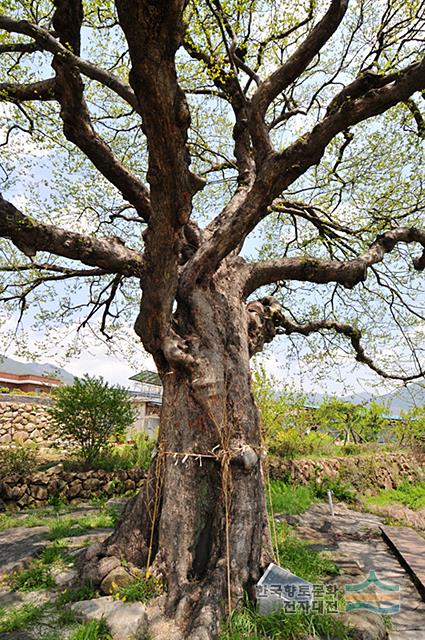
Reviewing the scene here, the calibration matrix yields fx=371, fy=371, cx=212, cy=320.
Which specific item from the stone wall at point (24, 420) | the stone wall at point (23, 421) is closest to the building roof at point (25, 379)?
the stone wall at point (24, 420)

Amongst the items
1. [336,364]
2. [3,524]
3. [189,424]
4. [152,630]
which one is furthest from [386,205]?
[3,524]

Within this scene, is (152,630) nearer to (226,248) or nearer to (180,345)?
(180,345)

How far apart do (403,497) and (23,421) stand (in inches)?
442

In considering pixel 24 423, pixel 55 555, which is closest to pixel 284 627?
pixel 55 555

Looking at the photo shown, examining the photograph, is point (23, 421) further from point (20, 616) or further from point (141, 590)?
point (141, 590)

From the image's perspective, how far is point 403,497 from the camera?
30.1 feet

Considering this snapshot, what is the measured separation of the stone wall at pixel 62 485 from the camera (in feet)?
22.4

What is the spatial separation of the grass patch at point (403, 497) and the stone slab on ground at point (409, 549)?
7.63ft

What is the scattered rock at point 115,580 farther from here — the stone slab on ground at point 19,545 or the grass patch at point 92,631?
the stone slab on ground at point 19,545

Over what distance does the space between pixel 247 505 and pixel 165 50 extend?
3769 mm

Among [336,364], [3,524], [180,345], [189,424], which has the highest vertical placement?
[336,364]

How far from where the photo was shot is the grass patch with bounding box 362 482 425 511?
28.3ft

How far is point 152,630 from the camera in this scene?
2.91m

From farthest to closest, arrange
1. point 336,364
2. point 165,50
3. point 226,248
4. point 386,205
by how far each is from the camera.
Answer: point 336,364 < point 386,205 < point 226,248 < point 165,50
